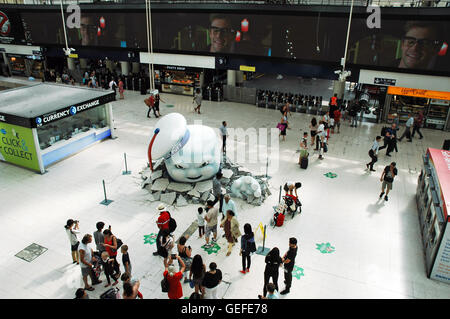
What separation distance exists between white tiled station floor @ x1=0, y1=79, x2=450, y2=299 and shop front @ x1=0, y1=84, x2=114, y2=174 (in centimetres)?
52

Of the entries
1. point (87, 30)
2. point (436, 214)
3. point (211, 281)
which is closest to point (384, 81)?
point (436, 214)

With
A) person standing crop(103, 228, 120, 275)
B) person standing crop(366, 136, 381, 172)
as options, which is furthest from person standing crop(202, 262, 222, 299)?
person standing crop(366, 136, 381, 172)

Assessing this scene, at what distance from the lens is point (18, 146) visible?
1380cm

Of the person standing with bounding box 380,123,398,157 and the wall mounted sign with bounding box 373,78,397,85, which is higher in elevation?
the wall mounted sign with bounding box 373,78,397,85

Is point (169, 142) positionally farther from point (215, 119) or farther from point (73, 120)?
point (215, 119)

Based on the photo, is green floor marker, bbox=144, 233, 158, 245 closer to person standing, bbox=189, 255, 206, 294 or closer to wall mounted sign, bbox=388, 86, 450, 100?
person standing, bbox=189, 255, 206, 294

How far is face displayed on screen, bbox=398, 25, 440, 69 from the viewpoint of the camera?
672 inches

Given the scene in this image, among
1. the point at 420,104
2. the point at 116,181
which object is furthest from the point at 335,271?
the point at 420,104

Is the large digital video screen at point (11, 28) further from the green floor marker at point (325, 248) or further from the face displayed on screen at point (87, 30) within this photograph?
the green floor marker at point (325, 248)

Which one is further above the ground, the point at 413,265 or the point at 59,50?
the point at 59,50

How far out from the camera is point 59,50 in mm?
28422

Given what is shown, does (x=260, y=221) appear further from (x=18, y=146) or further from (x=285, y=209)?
(x=18, y=146)

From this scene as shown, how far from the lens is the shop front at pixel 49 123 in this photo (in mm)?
13281

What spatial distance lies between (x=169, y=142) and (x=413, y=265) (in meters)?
7.75
